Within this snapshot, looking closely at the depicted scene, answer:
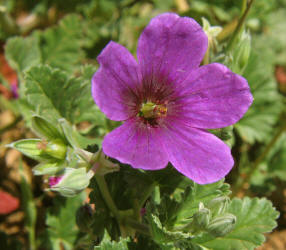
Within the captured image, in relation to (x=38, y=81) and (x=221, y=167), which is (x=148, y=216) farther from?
(x=38, y=81)

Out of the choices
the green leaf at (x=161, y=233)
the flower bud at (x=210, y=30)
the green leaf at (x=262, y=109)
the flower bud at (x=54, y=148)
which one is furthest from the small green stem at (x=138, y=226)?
the green leaf at (x=262, y=109)

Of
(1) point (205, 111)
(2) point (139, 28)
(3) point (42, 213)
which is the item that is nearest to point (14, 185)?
(3) point (42, 213)

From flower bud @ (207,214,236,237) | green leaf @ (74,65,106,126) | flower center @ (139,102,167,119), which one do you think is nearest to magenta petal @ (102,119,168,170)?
flower center @ (139,102,167,119)

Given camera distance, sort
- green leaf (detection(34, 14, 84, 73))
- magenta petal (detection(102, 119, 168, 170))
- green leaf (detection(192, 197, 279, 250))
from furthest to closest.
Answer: green leaf (detection(34, 14, 84, 73)), green leaf (detection(192, 197, 279, 250)), magenta petal (detection(102, 119, 168, 170))

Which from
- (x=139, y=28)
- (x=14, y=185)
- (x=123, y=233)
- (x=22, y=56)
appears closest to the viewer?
(x=123, y=233)

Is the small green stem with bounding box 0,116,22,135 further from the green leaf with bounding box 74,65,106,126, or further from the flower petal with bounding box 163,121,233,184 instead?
the flower petal with bounding box 163,121,233,184

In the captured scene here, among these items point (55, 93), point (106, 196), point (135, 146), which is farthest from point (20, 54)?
point (135, 146)
